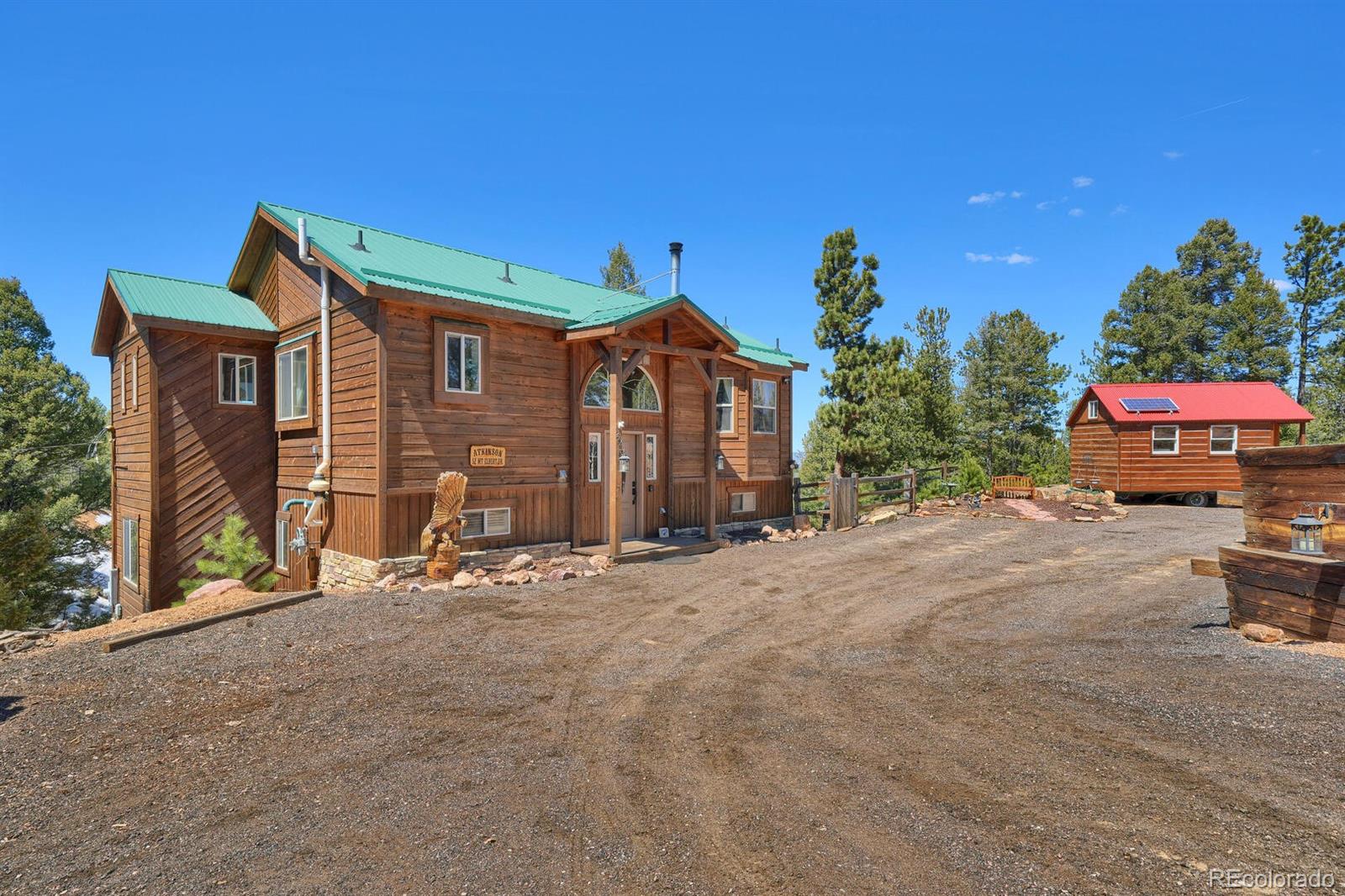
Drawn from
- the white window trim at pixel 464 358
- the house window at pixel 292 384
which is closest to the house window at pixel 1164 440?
the white window trim at pixel 464 358

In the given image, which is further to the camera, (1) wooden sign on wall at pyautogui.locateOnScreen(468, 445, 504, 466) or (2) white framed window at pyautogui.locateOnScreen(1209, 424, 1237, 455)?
(2) white framed window at pyautogui.locateOnScreen(1209, 424, 1237, 455)

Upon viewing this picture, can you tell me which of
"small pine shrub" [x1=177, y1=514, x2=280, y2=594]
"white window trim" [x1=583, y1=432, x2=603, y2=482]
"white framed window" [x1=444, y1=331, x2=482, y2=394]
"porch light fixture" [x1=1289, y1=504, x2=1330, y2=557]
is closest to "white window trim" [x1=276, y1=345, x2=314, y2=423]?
"small pine shrub" [x1=177, y1=514, x2=280, y2=594]

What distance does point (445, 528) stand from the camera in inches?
417

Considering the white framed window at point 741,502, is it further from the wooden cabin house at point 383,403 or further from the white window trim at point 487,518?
the white window trim at point 487,518

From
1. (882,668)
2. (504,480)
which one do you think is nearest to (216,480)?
(504,480)

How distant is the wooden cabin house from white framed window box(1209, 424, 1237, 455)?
59.7 ft

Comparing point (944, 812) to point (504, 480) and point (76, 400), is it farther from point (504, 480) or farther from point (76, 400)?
point (76, 400)

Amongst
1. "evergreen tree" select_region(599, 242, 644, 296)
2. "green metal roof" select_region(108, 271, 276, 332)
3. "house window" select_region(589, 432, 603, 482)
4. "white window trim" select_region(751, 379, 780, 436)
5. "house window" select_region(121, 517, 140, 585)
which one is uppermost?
"evergreen tree" select_region(599, 242, 644, 296)

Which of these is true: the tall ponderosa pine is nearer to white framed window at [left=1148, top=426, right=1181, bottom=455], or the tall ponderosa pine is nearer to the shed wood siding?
white framed window at [left=1148, top=426, right=1181, bottom=455]

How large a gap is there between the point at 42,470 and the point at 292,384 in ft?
47.5

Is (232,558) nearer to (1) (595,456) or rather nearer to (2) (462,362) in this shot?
(2) (462,362)

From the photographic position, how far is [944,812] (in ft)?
11.7

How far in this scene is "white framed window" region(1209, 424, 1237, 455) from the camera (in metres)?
22.0

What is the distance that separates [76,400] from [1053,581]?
102 ft
